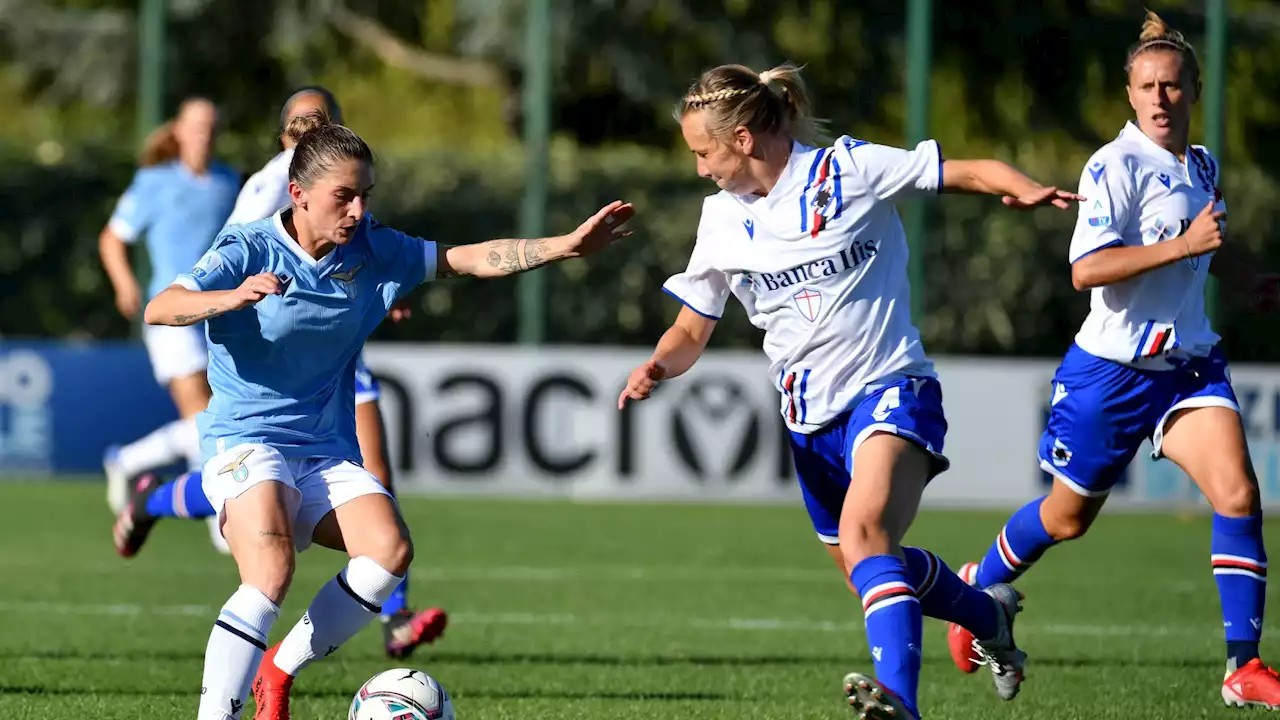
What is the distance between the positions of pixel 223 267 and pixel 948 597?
7.79 feet

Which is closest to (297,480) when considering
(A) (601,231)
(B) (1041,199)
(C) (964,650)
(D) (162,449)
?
(A) (601,231)

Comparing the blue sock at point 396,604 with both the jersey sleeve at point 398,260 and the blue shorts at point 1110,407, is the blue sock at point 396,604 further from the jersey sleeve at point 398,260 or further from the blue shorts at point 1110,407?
the blue shorts at point 1110,407

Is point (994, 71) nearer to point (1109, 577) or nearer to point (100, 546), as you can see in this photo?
point (1109, 577)

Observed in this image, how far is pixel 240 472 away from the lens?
523 cm

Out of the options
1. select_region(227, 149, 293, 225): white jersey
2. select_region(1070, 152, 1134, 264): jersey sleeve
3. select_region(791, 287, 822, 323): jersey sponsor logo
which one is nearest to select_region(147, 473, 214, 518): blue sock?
select_region(227, 149, 293, 225): white jersey

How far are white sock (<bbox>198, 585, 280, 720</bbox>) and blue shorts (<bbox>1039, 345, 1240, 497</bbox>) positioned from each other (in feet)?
9.72

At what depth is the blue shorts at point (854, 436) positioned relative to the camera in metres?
5.47

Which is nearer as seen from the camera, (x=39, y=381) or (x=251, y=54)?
(x=39, y=381)

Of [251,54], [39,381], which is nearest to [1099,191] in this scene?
[39,381]

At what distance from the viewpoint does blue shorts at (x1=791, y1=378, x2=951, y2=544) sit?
5.47 metres

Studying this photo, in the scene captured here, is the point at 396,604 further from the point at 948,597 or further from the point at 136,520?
the point at 948,597

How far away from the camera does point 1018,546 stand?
692 centimetres

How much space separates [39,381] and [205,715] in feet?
34.8

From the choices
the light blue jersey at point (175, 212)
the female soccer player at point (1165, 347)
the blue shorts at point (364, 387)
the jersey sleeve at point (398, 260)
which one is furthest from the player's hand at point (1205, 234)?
the light blue jersey at point (175, 212)
